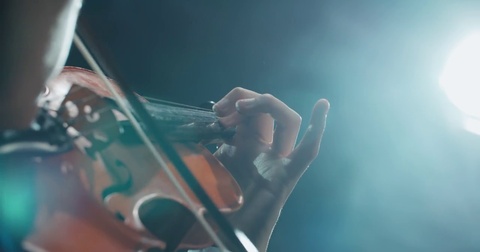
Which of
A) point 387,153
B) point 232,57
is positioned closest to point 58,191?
point 232,57

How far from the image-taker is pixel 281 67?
1153mm

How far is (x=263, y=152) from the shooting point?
0.76m

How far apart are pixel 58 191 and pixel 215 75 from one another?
0.76 meters

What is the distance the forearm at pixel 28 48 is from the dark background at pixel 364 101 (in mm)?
785

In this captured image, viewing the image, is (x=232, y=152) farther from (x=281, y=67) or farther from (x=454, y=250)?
(x=454, y=250)

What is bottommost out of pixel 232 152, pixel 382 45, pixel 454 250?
pixel 454 250

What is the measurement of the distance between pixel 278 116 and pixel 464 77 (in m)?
0.65

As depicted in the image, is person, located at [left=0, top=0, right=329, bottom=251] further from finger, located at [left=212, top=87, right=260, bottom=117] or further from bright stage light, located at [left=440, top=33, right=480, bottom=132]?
bright stage light, located at [left=440, top=33, right=480, bottom=132]

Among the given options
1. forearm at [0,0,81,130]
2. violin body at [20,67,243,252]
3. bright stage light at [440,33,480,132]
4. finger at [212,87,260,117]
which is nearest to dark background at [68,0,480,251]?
bright stage light at [440,33,480,132]

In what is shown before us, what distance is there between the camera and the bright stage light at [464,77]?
1.15m

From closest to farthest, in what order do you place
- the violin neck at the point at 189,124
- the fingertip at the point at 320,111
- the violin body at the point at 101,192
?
the violin body at the point at 101,192 → the violin neck at the point at 189,124 → the fingertip at the point at 320,111

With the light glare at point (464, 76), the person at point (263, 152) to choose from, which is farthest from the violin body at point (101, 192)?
the light glare at point (464, 76)

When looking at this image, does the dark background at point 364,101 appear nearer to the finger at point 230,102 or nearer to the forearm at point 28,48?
the finger at point 230,102

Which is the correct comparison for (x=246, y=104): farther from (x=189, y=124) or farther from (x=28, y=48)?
(x=28, y=48)
